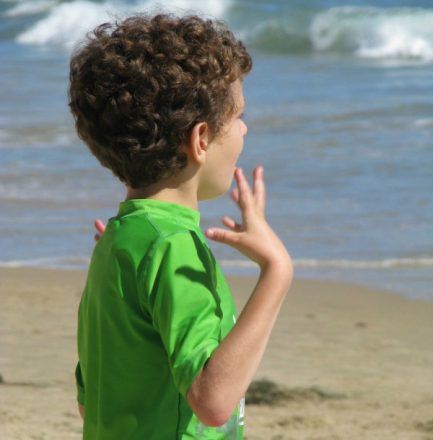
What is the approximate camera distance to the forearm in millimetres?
1912

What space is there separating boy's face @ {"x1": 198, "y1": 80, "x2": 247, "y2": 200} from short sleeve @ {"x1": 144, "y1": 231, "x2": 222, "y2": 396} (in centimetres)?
16

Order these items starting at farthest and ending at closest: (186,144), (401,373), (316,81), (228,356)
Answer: (316,81) < (401,373) < (186,144) < (228,356)

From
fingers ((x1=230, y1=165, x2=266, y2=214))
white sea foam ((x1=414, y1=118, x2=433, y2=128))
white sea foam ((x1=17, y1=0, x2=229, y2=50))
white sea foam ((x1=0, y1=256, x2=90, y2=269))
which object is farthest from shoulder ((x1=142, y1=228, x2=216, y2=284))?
white sea foam ((x1=17, y1=0, x2=229, y2=50))

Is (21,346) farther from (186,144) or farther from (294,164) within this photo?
(294,164)

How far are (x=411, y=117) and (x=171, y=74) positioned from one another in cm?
994

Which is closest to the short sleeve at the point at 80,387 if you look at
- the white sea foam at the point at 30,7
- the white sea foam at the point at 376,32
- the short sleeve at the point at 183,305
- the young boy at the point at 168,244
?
the young boy at the point at 168,244

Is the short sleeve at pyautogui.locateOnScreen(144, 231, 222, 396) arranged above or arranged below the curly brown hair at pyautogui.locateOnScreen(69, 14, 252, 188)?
below

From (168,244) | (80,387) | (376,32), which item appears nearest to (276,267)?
(168,244)

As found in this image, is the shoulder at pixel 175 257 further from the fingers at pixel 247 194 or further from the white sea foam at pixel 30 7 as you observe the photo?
the white sea foam at pixel 30 7

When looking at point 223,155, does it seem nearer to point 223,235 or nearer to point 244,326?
point 223,235

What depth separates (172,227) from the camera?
2027mm

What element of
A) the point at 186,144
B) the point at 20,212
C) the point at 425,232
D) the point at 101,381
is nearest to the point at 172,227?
the point at 186,144

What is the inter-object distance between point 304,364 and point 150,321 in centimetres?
326

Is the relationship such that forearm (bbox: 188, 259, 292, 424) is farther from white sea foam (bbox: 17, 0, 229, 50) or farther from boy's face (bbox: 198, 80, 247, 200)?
white sea foam (bbox: 17, 0, 229, 50)
